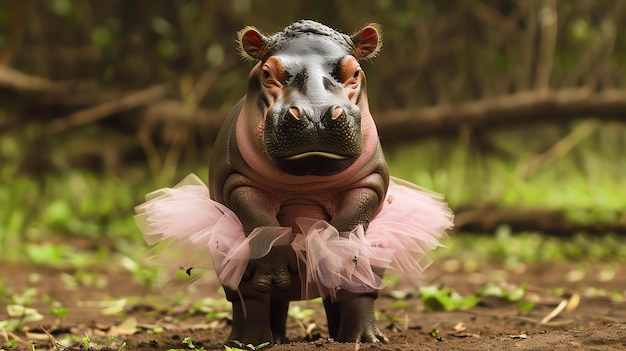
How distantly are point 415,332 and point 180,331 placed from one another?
1.01 metres

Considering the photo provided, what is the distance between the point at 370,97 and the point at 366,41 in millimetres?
5168

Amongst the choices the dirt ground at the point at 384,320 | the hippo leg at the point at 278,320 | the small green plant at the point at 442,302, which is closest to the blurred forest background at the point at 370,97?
the dirt ground at the point at 384,320

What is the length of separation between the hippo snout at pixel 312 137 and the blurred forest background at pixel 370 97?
4.85 meters

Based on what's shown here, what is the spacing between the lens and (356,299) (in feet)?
9.66

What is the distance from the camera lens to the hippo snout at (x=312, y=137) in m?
2.54

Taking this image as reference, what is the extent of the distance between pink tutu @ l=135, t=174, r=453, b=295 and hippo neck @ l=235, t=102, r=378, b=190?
0.15 m

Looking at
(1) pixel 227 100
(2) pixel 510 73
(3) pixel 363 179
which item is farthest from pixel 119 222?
(3) pixel 363 179

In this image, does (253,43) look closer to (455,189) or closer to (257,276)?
(257,276)

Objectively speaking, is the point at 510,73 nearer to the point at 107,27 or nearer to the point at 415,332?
the point at 107,27

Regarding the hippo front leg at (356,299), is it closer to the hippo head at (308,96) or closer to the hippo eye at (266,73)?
the hippo head at (308,96)

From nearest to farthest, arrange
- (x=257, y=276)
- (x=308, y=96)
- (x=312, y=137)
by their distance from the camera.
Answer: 1. (x=312, y=137)
2. (x=308, y=96)
3. (x=257, y=276)

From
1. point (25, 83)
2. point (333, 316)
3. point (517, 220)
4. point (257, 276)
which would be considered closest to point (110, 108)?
point (25, 83)

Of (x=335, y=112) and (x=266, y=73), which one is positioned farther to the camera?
(x=266, y=73)

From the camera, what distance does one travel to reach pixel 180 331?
359 centimetres
